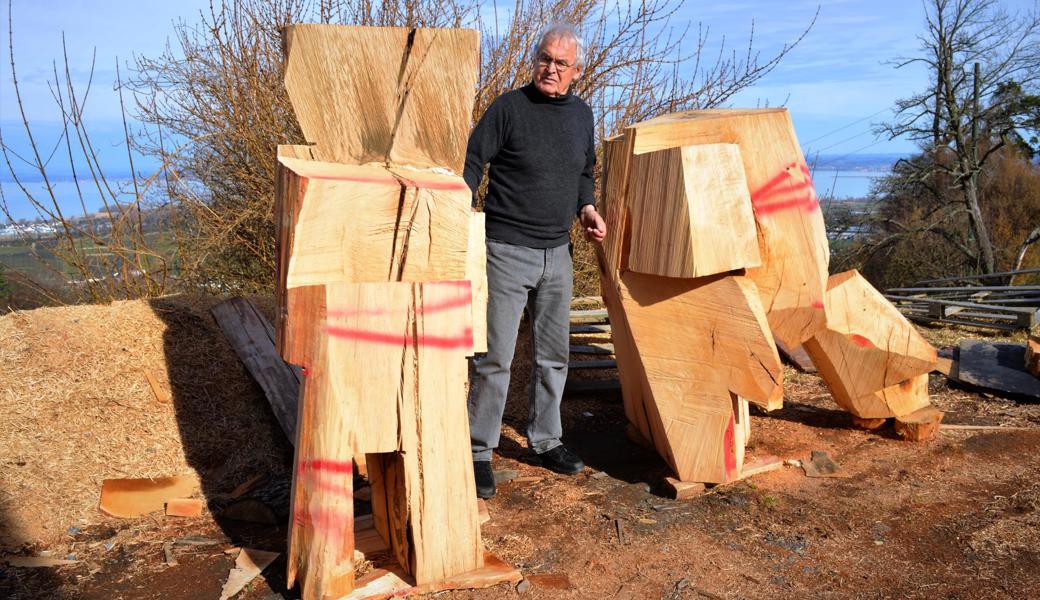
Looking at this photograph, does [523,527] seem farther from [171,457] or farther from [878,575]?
[171,457]

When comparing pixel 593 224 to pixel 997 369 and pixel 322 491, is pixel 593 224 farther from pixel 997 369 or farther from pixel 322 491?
pixel 997 369

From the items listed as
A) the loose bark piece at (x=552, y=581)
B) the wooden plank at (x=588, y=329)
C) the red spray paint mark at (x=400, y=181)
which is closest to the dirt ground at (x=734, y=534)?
the loose bark piece at (x=552, y=581)

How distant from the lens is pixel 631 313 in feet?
10.6

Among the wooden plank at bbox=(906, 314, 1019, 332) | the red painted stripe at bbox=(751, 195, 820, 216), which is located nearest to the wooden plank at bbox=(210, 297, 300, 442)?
the red painted stripe at bbox=(751, 195, 820, 216)

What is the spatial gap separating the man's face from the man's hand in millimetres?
520

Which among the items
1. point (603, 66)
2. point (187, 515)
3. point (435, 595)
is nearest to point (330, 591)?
point (435, 595)

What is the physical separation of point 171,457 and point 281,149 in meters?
1.92

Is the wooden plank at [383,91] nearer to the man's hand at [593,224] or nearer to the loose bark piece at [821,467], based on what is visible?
the man's hand at [593,224]

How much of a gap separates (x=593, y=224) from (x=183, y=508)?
7.04ft

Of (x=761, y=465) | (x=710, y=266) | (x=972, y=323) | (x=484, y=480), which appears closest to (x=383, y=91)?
(x=710, y=266)

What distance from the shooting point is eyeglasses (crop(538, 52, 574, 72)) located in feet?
10.0

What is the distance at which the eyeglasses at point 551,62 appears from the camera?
10.0ft

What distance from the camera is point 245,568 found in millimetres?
2594

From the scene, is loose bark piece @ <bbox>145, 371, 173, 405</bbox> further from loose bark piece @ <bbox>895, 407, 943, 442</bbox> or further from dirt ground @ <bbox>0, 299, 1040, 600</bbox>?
loose bark piece @ <bbox>895, 407, 943, 442</bbox>
